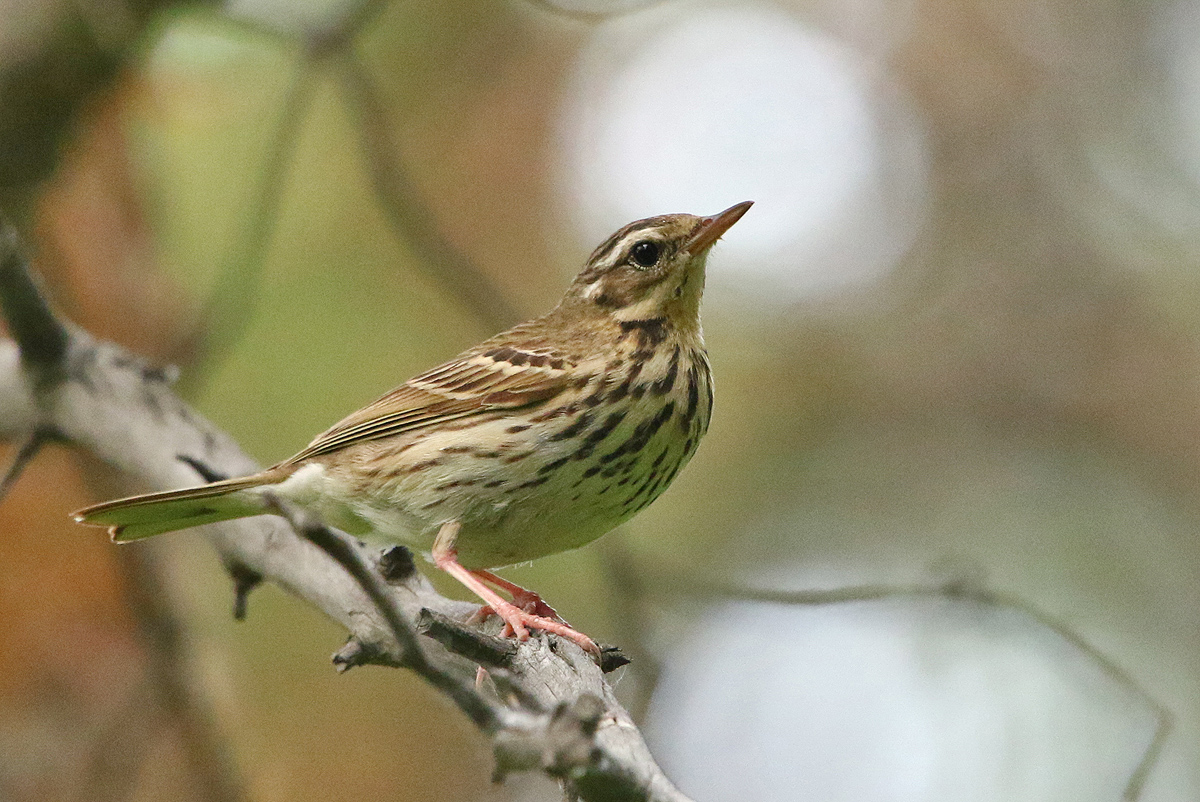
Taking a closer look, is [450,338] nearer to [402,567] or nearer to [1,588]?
[1,588]

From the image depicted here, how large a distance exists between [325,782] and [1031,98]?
9812 mm

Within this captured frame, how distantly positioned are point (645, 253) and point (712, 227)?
395mm

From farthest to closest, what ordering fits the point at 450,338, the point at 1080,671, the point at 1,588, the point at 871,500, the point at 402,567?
the point at 871,500, the point at 450,338, the point at 1080,671, the point at 1,588, the point at 402,567

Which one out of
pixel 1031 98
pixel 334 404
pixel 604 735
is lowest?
pixel 334 404

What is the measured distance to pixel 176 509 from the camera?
4.99 meters

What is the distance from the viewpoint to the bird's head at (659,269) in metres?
5.89

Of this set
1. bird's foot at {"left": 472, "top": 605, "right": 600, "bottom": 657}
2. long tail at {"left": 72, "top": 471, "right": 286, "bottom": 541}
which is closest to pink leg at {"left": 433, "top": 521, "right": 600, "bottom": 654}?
bird's foot at {"left": 472, "top": 605, "right": 600, "bottom": 657}

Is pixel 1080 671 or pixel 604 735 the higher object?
pixel 604 735

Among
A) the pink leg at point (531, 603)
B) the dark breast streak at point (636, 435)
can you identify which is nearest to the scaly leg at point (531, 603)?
the pink leg at point (531, 603)

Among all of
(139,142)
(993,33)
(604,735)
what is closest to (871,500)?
(993,33)

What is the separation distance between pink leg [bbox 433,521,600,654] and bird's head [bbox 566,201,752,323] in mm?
1424

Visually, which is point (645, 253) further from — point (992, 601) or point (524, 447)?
point (992, 601)

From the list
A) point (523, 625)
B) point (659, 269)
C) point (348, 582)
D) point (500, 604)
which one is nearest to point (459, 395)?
point (659, 269)

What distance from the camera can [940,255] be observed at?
13305 millimetres
